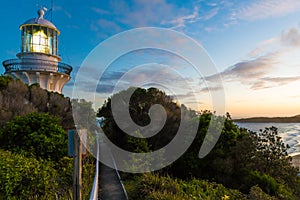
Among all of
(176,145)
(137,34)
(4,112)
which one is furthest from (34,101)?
(176,145)

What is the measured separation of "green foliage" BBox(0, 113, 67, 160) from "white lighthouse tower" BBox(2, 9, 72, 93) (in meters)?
10.2

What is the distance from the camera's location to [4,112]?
35.6 feet

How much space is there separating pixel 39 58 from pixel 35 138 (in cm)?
1167

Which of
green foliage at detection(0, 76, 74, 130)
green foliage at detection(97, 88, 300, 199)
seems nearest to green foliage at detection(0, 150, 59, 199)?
green foliage at detection(97, 88, 300, 199)

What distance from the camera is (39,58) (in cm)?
1842

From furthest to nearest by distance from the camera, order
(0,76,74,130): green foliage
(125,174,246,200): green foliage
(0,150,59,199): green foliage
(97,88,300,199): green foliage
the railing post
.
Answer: (0,76,74,130): green foliage
(97,88,300,199): green foliage
(125,174,246,200): green foliage
(0,150,59,199): green foliage
the railing post

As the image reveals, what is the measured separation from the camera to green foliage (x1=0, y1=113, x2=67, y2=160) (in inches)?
326

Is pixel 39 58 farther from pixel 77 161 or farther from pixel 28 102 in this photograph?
pixel 77 161

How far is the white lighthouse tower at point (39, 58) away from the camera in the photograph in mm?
18281

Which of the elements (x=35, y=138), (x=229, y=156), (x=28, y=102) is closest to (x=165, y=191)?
(x=35, y=138)

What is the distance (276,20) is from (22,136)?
1407 centimetres

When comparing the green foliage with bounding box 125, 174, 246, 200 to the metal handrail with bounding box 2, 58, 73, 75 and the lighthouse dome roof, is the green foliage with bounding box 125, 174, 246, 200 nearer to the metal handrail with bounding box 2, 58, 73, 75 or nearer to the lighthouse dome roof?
the metal handrail with bounding box 2, 58, 73, 75

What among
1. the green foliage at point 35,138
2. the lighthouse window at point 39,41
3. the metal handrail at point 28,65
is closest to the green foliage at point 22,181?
the green foliage at point 35,138

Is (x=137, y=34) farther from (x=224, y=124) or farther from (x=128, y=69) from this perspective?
(x=224, y=124)
